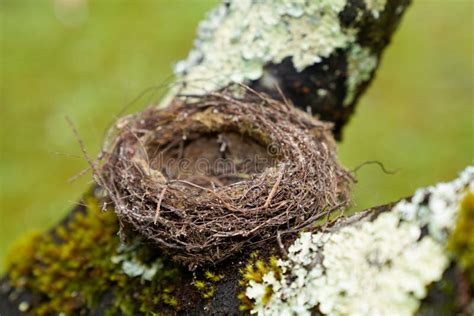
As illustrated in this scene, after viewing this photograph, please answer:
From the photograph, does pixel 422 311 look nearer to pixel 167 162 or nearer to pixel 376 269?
pixel 376 269

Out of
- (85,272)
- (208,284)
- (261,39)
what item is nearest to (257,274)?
(208,284)

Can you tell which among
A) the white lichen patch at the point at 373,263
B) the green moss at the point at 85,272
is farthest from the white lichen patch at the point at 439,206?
the green moss at the point at 85,272

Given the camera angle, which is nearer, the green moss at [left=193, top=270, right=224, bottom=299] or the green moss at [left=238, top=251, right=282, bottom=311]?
the green moss at [left=238, top=251, right=282, bottom=311]

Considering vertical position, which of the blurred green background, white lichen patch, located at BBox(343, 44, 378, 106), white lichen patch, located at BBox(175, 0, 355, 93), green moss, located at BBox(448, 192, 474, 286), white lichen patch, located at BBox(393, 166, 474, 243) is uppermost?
the blurred green background

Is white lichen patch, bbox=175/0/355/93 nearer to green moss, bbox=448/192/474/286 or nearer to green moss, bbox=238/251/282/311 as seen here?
green moss, bbox=238/251/282/311

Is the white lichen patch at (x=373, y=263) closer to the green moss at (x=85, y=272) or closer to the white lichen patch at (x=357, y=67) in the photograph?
the green moss at (x=85, y=272)

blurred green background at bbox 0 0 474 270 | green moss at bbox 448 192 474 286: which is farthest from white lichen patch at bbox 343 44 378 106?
blurred green background at bbox 0 0 474 270
